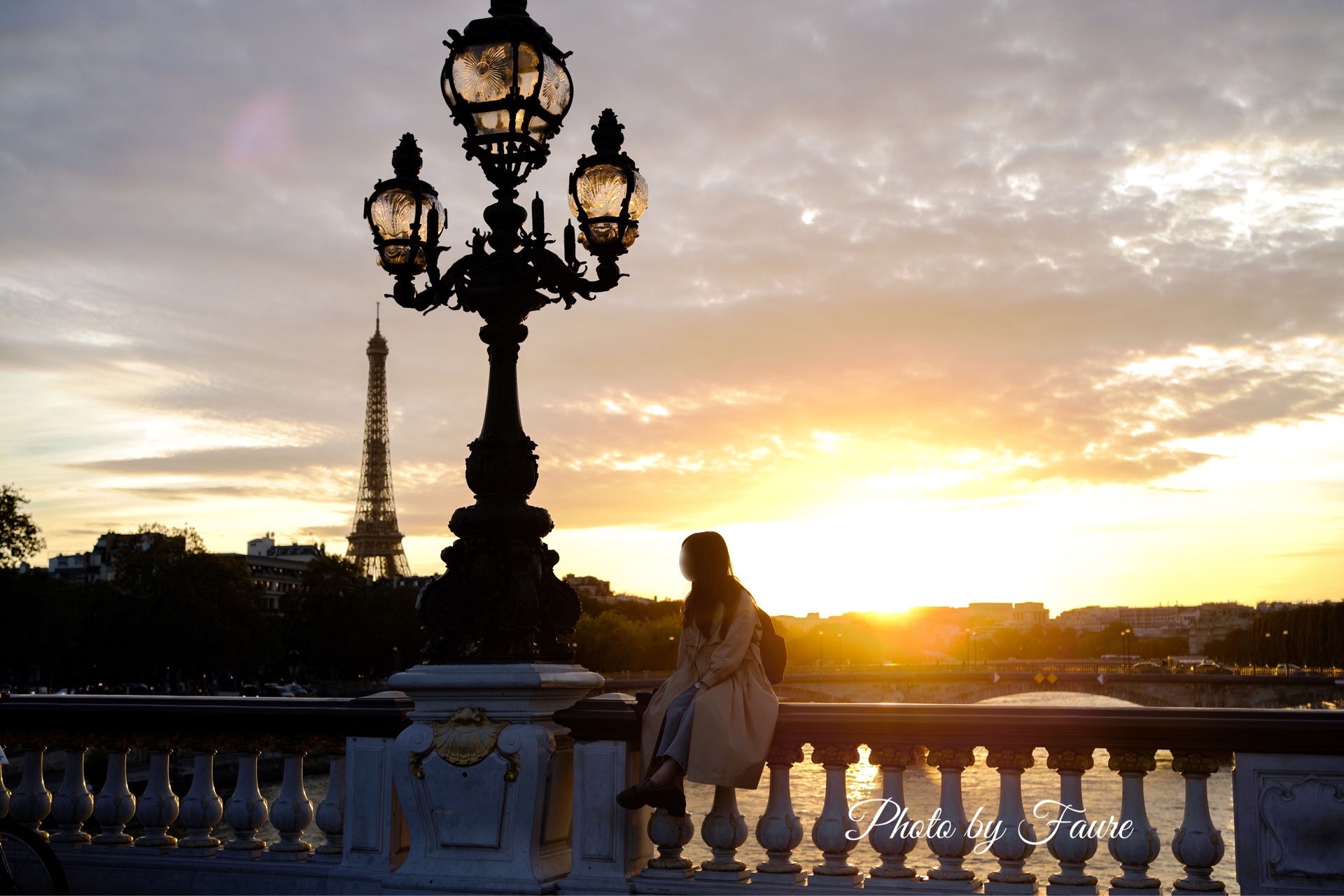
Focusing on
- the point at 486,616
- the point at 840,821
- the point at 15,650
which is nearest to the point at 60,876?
the point at 486,616

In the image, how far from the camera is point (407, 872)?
5938 millimetres

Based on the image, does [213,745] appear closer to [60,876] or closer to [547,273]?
[60,876]

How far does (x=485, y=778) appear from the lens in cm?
586

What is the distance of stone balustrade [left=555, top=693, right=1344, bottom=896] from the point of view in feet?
16.3

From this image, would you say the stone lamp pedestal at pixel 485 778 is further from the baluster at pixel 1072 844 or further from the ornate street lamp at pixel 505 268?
the baluster at pixel 1072 844

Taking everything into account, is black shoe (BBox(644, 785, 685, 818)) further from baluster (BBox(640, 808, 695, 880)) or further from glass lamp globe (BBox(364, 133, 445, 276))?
glass lamp globe (BBox(364, 133, 445, 276))

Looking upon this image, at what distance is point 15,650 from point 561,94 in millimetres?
46216

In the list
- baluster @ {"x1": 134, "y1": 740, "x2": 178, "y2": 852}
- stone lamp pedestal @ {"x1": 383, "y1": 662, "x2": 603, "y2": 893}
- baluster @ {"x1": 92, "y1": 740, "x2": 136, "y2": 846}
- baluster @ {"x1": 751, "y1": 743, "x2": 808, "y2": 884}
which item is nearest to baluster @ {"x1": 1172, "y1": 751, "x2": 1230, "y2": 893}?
baluster @ {"x1": 751, "y1": 743, "x2": 808, "y2": 884}

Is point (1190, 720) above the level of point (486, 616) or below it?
below

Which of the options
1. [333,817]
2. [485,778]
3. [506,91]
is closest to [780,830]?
[485,778]

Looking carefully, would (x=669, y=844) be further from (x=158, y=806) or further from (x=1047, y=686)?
(x=1047, y=686)

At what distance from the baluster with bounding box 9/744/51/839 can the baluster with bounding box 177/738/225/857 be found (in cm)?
81

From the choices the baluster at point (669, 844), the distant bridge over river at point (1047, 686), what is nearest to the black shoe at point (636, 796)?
the baluster at point (669, 844)

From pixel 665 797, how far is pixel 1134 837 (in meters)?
1.93
